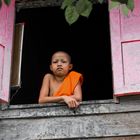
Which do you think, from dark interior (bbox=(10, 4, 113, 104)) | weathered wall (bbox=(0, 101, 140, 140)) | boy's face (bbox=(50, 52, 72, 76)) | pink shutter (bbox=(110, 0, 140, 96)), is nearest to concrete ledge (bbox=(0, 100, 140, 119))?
weathered wall (bbox=(0, 101, 140, 140))

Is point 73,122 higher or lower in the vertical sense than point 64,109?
lower

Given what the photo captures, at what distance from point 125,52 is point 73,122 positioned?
3.15 ft

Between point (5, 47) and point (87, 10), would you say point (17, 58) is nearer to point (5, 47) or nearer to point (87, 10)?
point (5, 47)

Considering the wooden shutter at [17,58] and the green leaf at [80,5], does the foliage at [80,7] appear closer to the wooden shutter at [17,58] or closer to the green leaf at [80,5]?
the green leaf at [80,5]

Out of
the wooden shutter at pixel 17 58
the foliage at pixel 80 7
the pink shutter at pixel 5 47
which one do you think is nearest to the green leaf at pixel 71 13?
the foliage at pixel 80 7

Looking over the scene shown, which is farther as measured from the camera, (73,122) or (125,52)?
(125,52)

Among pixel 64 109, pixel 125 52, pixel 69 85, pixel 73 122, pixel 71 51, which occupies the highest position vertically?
pixel 71 51

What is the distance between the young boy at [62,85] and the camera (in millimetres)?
5719

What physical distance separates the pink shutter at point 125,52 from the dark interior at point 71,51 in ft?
7.63

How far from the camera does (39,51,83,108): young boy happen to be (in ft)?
18.8

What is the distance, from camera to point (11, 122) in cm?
572

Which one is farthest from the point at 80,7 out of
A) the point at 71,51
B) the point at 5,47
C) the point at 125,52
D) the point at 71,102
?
the point at 71,51

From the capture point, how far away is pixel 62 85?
6.04 m

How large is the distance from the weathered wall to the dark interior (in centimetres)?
270
